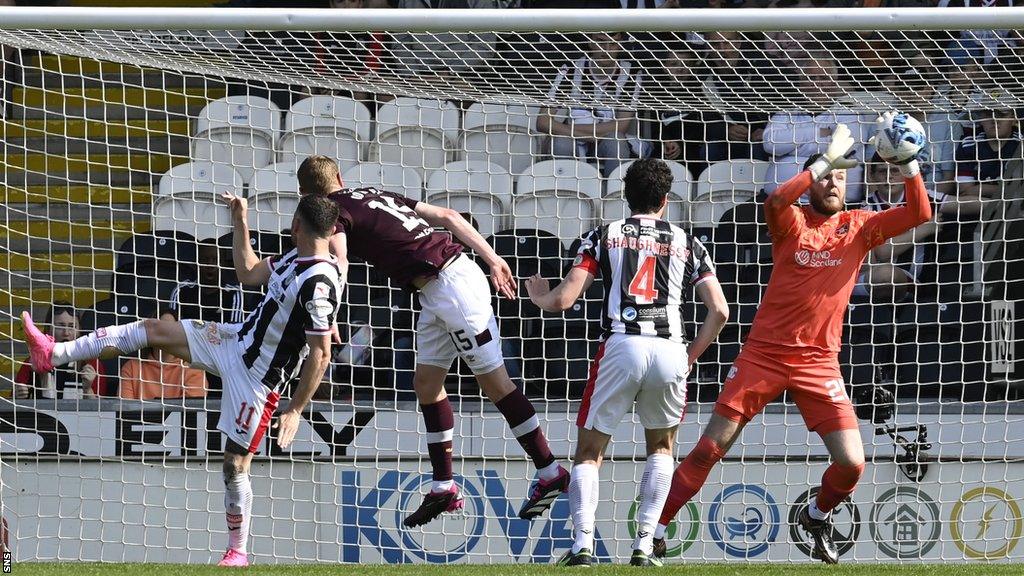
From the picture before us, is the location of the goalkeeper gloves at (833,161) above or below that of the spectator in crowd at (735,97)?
below

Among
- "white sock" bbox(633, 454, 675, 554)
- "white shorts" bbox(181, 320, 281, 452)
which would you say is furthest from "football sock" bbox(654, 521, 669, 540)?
A: "white shorts" bbox(181, 320, 281, 452)

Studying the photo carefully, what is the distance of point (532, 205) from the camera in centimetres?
769

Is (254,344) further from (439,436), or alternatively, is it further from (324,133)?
(324,133)

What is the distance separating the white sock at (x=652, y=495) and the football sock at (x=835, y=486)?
84 cm

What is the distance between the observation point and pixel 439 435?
6109 millimetres

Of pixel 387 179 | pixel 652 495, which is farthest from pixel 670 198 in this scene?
pixel 652 495

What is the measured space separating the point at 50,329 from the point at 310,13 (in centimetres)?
272

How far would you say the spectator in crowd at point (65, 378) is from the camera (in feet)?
23.1

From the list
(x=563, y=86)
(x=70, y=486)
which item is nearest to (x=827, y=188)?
(x=563, y=86)

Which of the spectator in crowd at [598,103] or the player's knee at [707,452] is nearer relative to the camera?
the player's knee at [707,452]

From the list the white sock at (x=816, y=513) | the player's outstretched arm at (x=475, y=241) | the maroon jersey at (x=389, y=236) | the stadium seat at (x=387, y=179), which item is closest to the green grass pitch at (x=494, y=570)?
the white sock at (x=816, y=513)

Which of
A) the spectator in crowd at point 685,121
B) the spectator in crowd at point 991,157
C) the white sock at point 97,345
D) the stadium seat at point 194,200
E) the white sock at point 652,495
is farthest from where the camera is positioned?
the stadium seat at point 194,200

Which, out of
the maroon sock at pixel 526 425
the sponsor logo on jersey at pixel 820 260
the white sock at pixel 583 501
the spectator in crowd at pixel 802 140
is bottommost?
the white sock at pixel 583 501

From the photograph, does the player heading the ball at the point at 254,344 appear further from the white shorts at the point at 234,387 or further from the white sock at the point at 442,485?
the white sock at the point at 442,485
